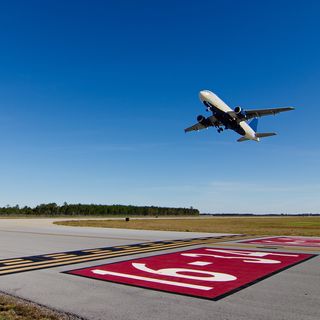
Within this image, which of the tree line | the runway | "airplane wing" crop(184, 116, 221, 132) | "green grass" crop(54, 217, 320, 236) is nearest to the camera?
the runway

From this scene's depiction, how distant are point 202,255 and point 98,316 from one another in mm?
8144

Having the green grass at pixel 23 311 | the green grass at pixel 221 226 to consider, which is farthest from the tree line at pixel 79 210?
the green grass at pixel 23 311

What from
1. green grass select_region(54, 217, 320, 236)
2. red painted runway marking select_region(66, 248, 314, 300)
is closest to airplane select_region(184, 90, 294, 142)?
green grass select_region(54, 217, 320, 236)

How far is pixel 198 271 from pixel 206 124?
110ft

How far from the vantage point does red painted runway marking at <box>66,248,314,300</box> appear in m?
8.26

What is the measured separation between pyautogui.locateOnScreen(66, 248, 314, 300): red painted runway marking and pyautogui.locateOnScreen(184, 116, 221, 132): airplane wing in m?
28.1

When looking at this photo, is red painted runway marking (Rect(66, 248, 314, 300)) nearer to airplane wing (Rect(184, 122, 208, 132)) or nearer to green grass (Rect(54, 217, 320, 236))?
green grass (Rect(54, 217, 320, 236))

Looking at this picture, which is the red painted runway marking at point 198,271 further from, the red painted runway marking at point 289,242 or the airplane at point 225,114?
the airplane at point 225,114

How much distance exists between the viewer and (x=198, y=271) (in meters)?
10.2

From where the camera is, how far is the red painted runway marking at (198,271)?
8.26m

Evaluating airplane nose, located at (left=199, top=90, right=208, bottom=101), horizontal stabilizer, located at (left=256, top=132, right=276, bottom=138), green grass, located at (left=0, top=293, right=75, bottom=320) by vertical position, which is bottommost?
green grass, located at (left=0, top=293, right=75, bottom=320)

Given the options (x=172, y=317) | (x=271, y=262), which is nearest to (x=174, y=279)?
(x=172, y=317)

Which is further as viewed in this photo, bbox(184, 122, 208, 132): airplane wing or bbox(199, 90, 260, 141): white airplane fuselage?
bbox(184, 122, 208, 132): airplane wing

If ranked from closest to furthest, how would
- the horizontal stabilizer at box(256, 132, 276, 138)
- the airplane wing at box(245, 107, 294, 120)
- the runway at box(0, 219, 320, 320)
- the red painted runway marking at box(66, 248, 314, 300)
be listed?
the runway at box(0, 219, 320, 320) < the red painted runway marking at box(66, 248, 314, 300) < the airplane wing at box(245, 107, 294, 120) < the horizontal stabilizer at box(256, 132, 276, 138)
